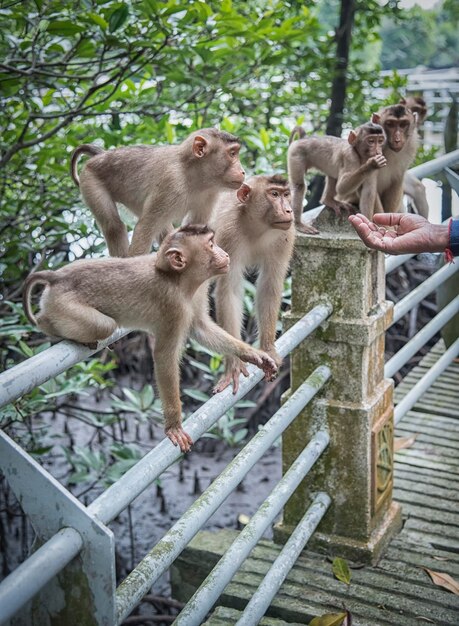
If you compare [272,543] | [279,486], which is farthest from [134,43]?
[272,543]

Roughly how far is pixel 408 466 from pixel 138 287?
215 centimetres

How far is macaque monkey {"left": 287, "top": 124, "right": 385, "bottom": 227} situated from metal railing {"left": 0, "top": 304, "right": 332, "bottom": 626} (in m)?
1.53

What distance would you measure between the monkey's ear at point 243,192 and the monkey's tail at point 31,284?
0.91m

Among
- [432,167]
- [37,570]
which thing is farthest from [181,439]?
[432,167]

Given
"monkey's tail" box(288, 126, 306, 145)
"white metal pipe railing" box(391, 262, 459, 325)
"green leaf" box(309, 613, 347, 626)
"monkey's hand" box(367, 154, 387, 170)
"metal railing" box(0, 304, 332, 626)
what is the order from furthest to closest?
"monkey's tail" box(288, 126, 306, 145) → "white metal pipe railing" box(391, 262, 459, 325) → "monkey's hand" box(367, 154, 387, 170) → "green leaf" box(309, 613, 347, 626) → "metal railing" box(0, 304, 332, 626)

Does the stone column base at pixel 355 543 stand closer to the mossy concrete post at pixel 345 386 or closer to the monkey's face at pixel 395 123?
the mossy concrete post at pixel 345 386

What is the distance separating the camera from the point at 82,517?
61.2 inches

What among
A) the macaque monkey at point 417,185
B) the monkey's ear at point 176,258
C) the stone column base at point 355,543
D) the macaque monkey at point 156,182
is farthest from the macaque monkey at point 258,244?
A: the macaque monkey at point 417,185

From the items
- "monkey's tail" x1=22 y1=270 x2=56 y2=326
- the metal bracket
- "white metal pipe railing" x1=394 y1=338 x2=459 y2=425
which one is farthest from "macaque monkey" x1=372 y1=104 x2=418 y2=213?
the metal bracket

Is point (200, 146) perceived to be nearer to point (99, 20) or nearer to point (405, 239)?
point (99, 20)

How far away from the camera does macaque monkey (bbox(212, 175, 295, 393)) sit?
304 centimetres

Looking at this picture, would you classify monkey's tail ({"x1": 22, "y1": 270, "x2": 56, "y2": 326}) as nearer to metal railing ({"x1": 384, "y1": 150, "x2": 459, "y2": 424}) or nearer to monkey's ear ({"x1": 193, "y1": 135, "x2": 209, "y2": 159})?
monkey's ear ({"x1": 193, "y1": 135, "x2": 209, "y2": 159})

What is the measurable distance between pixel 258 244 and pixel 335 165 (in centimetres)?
102

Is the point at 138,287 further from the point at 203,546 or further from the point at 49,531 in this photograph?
the point at 203,546
